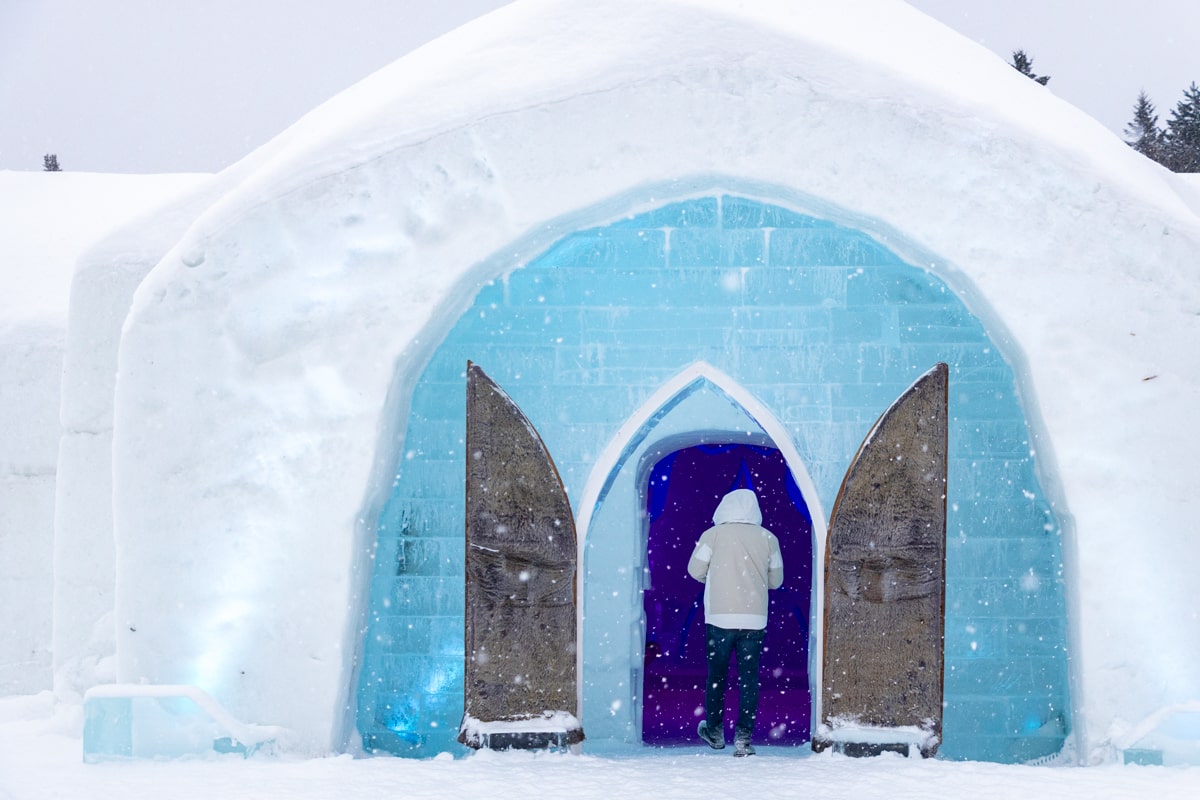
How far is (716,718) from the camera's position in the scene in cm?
524

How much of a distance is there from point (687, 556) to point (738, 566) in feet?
16.6

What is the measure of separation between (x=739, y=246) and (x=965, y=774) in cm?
261

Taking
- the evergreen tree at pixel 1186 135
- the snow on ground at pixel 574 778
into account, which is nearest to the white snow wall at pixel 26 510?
the snow on ground at pixel 574 778

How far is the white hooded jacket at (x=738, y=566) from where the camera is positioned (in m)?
5.04

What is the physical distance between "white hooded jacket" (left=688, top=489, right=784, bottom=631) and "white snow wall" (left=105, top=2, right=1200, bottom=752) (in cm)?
138

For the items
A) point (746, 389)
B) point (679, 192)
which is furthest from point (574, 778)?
point (679, 192)

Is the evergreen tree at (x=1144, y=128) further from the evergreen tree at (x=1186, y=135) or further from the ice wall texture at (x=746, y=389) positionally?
the ice wall texture at (x=746, y=389)

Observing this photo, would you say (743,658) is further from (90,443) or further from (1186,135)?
(1186,135)

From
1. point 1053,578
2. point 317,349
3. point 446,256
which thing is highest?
point 446,256

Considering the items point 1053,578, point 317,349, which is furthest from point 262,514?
point 1053,578

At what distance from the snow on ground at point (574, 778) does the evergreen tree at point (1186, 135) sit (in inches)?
909

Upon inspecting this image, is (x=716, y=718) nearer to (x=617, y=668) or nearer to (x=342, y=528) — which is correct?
(x=617, y=668)

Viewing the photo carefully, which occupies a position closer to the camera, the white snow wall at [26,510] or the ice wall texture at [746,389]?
the ice wall texture at [746,389]

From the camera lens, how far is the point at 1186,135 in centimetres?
2470
